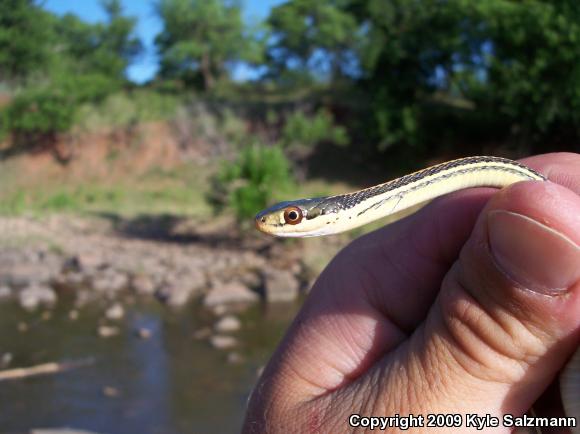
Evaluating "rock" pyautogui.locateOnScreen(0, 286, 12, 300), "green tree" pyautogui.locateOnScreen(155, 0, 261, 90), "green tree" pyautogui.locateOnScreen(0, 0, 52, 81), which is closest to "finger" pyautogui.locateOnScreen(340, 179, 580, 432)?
"rock" pyautogui.locateOnScreen(0, 286, 12, 300)

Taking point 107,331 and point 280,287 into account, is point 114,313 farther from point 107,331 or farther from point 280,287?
point 280,287

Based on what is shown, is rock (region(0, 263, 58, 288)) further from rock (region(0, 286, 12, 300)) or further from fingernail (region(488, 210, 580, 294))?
fingernail (region(488, 210, 580, 294))

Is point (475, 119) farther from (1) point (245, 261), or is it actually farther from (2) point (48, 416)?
(2) point (48, 416)

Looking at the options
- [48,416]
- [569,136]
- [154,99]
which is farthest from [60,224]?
[569,136]

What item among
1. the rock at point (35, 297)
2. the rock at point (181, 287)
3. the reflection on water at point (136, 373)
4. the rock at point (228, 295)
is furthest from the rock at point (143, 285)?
the rock at point (35, 297)

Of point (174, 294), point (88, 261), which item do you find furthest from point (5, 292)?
point (174, 294)
